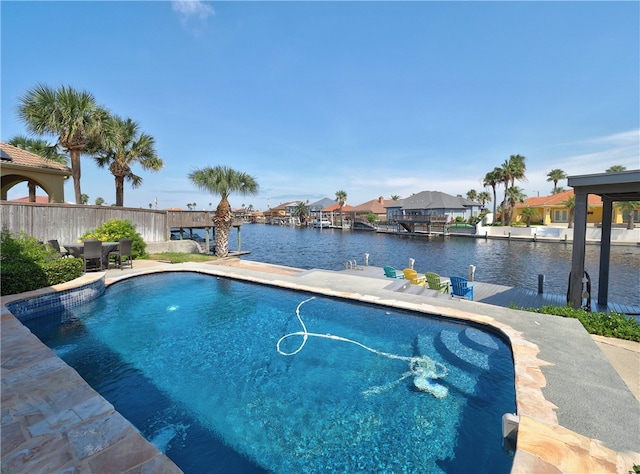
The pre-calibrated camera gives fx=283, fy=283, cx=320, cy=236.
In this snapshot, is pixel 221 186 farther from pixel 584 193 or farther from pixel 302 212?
pixel 302 212

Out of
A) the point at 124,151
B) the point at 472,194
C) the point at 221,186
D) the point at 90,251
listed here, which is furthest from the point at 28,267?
the point at 472,194

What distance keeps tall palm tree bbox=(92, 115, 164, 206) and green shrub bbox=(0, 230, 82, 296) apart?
32.9 feet

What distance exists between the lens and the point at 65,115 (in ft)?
46.1

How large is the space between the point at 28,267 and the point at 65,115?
10618 mm

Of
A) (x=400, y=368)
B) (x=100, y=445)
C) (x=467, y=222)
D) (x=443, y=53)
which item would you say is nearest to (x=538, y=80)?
(x=443, y=53)

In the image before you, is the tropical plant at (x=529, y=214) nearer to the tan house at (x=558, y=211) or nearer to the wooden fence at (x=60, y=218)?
the tan house at (x=558, y=211)

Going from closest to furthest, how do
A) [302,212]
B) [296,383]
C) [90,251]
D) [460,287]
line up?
1. [296,383]
2. [460,287]
3. [90,251]
4. [302,212]

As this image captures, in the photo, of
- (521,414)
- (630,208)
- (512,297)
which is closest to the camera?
(521,414)

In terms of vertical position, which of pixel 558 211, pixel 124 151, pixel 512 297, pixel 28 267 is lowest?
pixel 512 297

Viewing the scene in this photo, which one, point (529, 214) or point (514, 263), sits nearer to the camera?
point (514, 263)

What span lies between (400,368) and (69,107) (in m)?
18.8

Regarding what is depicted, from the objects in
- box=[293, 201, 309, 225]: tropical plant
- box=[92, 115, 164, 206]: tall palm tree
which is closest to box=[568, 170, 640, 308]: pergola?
box=[92, 115, 164, 206]: tall palm tree

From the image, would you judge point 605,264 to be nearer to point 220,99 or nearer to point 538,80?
point 538,80

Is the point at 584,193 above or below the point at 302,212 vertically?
below
